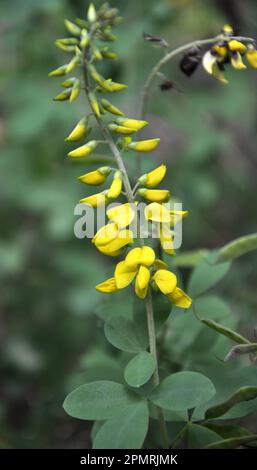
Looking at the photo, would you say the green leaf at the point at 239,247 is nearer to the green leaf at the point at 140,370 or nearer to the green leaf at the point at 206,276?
the green leaf at the point at 206,276

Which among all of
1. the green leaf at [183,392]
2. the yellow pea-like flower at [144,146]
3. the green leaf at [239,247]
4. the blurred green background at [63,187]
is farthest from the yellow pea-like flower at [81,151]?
the blurred green background at [63,187]

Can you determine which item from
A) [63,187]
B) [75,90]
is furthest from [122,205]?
[63,187]

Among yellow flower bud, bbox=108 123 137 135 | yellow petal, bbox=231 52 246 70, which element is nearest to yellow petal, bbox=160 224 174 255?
yellow flower bud, bbox=108 123 137 135

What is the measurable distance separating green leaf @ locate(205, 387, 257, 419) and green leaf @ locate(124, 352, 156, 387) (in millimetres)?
190

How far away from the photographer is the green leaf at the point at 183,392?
4.11ft

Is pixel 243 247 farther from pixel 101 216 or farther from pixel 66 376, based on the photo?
pixel 66 376

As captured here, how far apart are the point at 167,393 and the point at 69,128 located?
2048 mm

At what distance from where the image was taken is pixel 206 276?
1.71 metres

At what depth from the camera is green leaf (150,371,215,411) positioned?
125 centimetres

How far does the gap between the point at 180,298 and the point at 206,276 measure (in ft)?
1.38

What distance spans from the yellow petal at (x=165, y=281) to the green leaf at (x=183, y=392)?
19cm

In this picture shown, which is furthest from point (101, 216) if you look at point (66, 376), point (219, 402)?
point (66, 376)

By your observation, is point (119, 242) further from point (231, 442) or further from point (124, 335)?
point (231, 442)

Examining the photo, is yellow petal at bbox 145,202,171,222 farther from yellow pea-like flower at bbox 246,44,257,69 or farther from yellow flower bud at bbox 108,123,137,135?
yellow pea-like flower at bbox 246,44,257,69
